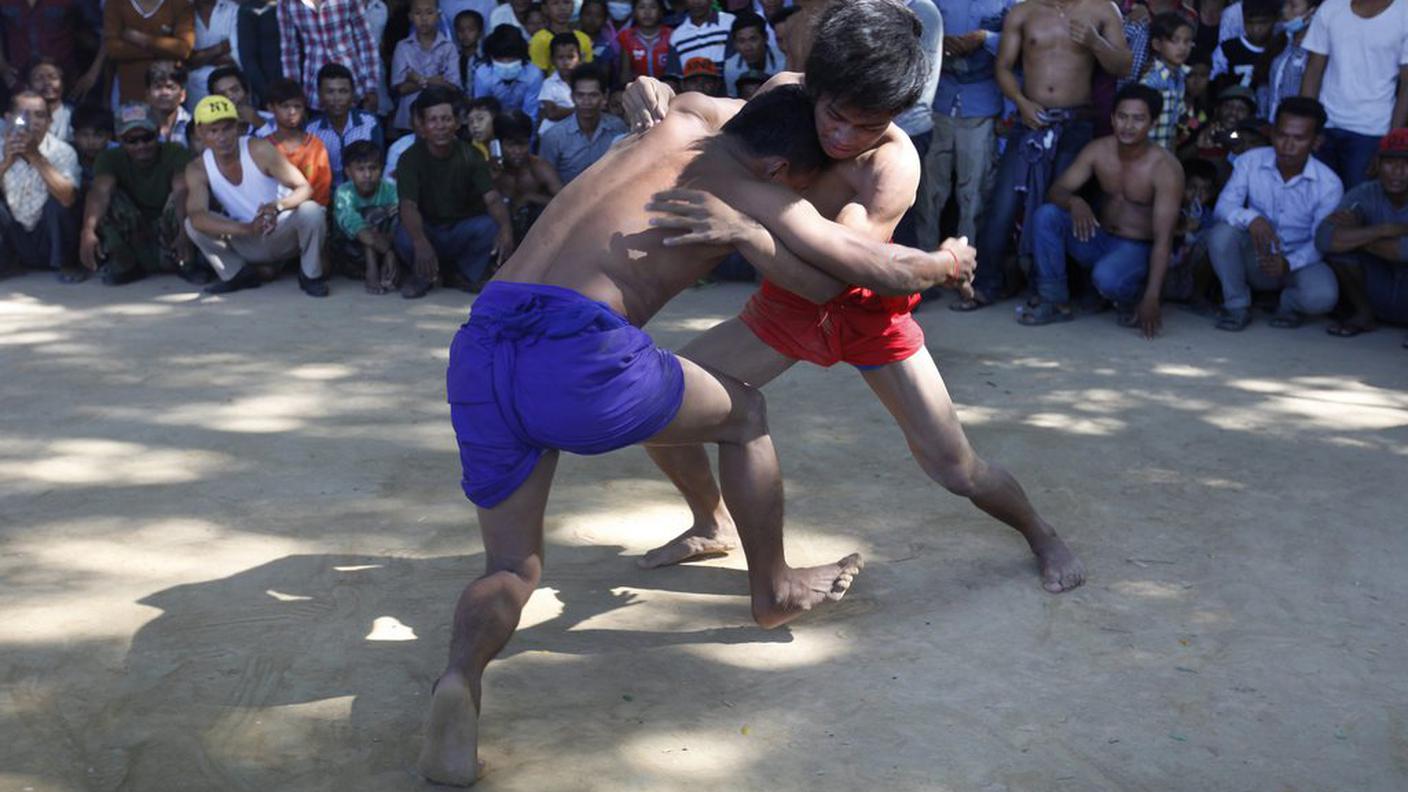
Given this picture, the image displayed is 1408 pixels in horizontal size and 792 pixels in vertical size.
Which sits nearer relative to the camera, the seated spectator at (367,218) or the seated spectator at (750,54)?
the seated spectator at (367,218)

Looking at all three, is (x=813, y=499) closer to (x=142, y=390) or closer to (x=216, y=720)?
(x=216, y=720)

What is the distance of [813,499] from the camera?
415 cm

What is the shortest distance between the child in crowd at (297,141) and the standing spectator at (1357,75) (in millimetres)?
4784

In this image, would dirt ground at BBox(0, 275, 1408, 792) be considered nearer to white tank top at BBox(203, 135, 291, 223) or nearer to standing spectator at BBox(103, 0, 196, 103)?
white tank top at BBox(203, 135, 291, 223)

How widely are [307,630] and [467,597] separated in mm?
708

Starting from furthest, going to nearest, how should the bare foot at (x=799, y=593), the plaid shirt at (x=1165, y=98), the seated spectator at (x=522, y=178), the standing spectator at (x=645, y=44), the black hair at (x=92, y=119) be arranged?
1. the standing spectator at (x=645, y=44)
2. the black hair at (x=92, y=119)
3. the seated spectator at (x=522, y=178)
4. the plaid shirt at (x=1165, y=98)
5. the bare foot at (x=799, y=593)

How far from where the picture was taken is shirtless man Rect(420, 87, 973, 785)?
273 cm

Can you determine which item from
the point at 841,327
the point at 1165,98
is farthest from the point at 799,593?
the point at 1165,98

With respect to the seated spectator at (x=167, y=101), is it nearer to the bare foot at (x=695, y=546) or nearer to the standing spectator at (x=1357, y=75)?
the bare foot at (x=695, y=546)

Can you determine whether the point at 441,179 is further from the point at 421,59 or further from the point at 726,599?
the point at 726,599

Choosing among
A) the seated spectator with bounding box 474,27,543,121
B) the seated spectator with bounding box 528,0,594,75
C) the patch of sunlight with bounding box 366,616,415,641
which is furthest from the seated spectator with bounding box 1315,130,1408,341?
the patch of sunlight with bounding box 366,616,415,641

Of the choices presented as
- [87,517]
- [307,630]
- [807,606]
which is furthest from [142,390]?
[807,606]

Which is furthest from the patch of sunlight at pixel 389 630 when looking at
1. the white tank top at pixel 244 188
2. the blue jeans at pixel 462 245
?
the white tank top at pixel 244 188

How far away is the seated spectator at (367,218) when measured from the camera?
6.93 meters
